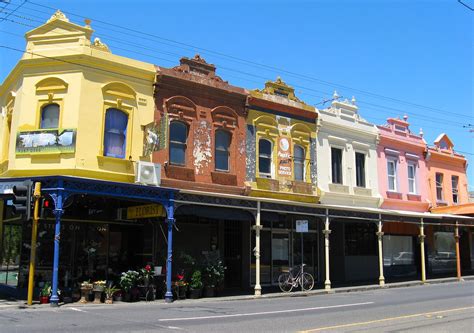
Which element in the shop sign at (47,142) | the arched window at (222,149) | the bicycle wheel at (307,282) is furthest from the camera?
the bicycle wheel at (307,282)

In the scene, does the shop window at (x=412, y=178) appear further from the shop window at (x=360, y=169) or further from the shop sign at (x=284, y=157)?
the shop sign at (x=284, y=157)

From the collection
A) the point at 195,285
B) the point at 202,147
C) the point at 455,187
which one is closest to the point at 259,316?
the point at 195,285

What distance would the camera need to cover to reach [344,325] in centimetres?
1102

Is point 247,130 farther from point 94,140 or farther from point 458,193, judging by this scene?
point 458,193

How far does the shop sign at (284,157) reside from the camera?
2233 centimetres

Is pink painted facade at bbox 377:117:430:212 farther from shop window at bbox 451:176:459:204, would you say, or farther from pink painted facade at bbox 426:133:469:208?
shop window at bbox 451:176:459:204

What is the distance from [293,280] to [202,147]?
21.2 feet

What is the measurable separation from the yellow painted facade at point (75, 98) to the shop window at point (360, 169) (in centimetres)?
1195

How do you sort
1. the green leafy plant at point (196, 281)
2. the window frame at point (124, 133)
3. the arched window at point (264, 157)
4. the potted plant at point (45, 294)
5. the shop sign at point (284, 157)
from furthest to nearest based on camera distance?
the shop sign at point (284, 157)
the arched window at point (264, 157)
the window frame at point (124, 133)
the green leafy plant at point (196, 281)
the potted plant at point (45, 294)

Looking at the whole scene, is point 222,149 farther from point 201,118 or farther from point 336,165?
point 336,165

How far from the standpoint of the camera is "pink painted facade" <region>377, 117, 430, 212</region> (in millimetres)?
27156

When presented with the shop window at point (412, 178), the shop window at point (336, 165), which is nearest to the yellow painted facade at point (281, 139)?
the shop window at point (336, 165)

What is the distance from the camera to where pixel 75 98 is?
17453mm

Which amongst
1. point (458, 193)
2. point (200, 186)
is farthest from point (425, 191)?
point (200, 186)
